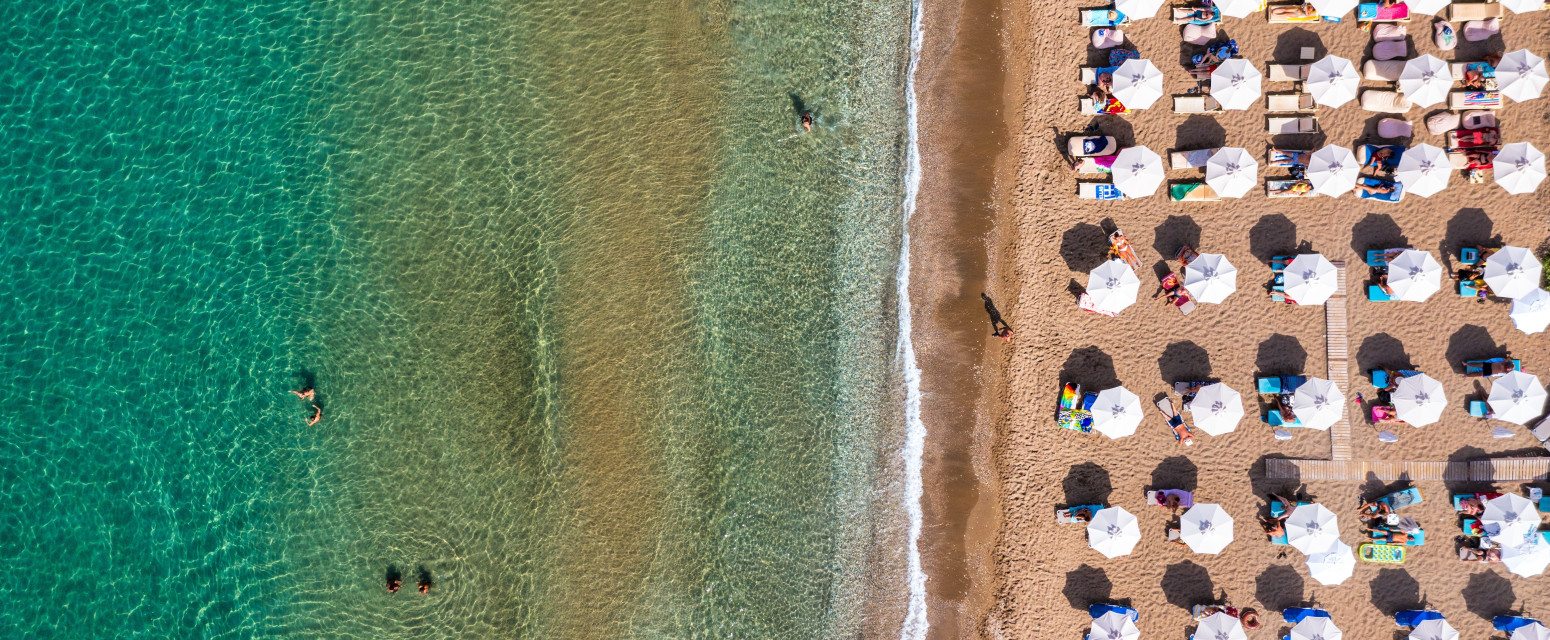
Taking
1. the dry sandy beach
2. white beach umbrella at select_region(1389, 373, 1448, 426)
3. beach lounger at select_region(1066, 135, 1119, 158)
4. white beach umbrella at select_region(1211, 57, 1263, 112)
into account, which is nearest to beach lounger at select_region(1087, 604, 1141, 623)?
the dry sandy beach

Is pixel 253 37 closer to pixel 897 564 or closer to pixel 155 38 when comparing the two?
pixel 155 38

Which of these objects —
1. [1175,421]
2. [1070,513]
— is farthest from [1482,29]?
[1070,513]

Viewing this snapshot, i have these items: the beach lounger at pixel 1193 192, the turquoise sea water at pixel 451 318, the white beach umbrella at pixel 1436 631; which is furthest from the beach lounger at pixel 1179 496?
the beach lounger at pixel 1193 192

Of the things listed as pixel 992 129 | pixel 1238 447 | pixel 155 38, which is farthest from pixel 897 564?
pixel 155 38

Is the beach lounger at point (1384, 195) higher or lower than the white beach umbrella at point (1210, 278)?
higher

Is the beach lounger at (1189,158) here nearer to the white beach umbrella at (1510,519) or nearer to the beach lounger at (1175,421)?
the beach lounger at (1175,421)

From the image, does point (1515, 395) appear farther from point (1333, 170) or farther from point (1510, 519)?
point (1333, 170)
